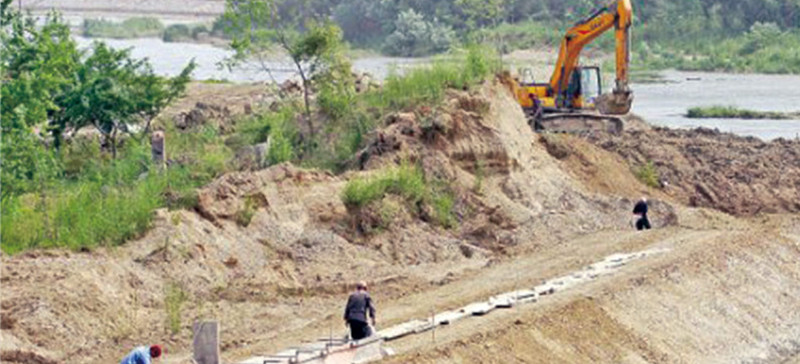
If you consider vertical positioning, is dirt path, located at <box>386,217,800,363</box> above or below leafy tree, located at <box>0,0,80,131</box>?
below

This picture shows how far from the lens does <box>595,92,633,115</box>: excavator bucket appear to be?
5047 centimetres

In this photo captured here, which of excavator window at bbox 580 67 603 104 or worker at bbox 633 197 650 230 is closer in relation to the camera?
worker at bbox 633 197 650 230

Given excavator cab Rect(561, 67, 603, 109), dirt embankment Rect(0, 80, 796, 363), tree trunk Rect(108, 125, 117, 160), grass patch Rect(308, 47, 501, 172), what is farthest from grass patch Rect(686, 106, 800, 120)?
tree trunk Rect(108, 125, 117, 160)

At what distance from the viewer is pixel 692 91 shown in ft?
279

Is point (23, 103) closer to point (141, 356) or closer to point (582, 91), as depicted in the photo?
point (141, 356)

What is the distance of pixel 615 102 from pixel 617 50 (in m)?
1.42

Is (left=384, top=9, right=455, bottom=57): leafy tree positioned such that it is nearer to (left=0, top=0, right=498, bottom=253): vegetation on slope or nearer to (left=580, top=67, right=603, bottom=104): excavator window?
(left=580, top=67, right=603, bottom=104): excavator window

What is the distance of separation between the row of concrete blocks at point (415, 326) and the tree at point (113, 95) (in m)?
12.1

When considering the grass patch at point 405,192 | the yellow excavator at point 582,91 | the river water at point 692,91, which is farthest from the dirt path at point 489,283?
the river water at point 692,91

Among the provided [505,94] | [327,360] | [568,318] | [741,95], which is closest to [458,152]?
[505,94]

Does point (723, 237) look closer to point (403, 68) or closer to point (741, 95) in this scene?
point (403, 68)

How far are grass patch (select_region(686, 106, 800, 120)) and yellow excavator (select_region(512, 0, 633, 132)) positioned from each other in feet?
57.3

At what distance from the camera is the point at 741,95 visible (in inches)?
3221

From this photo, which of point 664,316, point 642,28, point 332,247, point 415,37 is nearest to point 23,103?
point 332,247
